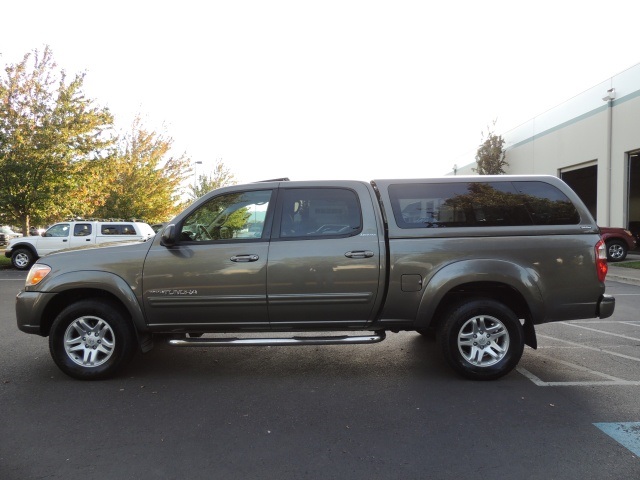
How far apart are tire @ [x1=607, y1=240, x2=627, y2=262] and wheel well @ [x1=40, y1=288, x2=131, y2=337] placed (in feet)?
56.3

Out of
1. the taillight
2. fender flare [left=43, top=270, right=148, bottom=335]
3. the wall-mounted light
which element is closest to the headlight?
fender flare [left=43, top=270, right=148, bottom=335]

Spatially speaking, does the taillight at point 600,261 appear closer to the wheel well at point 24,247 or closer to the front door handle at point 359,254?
the front door handle at point 359,254

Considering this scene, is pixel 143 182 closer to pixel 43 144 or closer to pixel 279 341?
pixel 43 144

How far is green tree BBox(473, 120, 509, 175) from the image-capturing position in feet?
89.7

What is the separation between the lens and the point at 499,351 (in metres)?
4.64

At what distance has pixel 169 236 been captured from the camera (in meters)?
4.58

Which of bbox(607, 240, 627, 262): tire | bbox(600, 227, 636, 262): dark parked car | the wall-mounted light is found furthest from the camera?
the wall-mounted light

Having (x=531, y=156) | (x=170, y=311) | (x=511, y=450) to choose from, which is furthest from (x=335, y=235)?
(x=531, y=156)

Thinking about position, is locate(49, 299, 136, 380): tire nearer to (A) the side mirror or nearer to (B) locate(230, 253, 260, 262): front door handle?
(A) the side mirror

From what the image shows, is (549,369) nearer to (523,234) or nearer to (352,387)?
(523,234)

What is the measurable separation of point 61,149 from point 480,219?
16.8 metres

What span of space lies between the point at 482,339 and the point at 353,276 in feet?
4.72

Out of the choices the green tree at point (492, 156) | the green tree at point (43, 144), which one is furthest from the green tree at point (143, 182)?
the green tree at point (492, 156)

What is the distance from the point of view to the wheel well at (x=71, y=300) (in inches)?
188
